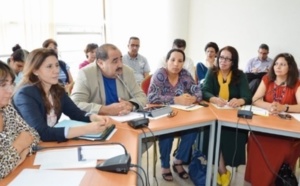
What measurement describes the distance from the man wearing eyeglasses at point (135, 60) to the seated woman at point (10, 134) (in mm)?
2908

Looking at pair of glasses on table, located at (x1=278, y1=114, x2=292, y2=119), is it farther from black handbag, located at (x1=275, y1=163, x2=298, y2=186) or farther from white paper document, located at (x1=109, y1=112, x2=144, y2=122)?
white paper document, located at (x1=109, y1=112, x2=144, y2=122)

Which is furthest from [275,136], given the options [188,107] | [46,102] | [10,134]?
[10,134]

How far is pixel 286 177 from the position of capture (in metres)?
2.13

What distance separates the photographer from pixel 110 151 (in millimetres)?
1361

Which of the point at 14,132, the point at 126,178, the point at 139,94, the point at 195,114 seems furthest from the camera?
the point at 139,94

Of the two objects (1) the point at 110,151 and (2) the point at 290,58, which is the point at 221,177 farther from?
(1) the point at 110,151

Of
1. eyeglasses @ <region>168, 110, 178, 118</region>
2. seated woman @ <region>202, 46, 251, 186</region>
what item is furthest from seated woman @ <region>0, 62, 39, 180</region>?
seated woman @ <region>202, 46, 251, 186</region>

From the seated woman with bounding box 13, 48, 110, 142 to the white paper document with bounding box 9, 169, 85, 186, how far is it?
353mm

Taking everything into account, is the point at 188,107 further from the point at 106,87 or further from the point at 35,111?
the point at 35,111

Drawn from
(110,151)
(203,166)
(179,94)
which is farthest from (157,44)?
(110,151)

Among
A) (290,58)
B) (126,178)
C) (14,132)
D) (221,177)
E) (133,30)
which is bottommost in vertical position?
(221,177)

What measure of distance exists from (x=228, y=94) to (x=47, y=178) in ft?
6.38

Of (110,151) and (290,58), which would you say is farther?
(290,58)

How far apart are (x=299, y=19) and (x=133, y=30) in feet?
9.50
